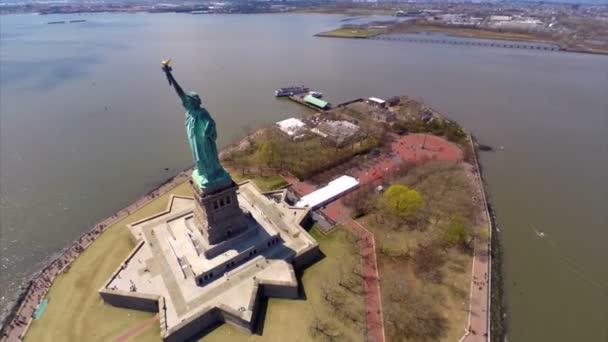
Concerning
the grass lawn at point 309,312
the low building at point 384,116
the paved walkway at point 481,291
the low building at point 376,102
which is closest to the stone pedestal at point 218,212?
the grass lawn at point 309,312

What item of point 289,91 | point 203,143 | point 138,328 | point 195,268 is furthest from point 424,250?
point 289,91

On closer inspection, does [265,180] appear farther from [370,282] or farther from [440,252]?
[440,252]

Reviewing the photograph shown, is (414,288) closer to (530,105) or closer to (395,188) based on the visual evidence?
(395,188)

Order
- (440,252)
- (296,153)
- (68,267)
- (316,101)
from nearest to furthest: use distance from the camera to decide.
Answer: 1. (68,267)
2. (440,252)
3. (296,153)
4. (316,101)

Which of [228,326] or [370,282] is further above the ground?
[370,282]

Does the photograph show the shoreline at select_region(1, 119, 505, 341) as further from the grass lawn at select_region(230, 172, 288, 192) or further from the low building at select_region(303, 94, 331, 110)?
the low building at select_region(303, 94, 331, 110)

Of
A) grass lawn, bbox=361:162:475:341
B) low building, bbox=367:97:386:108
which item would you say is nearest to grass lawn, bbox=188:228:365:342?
grass lawn, bbox=361:162:475:341

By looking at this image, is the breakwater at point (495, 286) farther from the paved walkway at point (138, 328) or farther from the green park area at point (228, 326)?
the paved walkway at point (138, 328)
